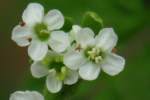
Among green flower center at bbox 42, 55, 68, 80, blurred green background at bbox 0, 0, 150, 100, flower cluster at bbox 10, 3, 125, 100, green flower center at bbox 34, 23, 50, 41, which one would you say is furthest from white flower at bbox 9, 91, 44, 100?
blurred green background at bbox 0, 0, 150, 100

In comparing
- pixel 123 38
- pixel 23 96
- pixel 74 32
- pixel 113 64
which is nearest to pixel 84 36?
pixel 74 32

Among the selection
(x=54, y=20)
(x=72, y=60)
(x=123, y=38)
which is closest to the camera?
(x=72, y=60)

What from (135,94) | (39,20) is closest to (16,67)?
(135,94)

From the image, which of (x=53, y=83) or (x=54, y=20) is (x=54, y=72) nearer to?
(x=53, y=83)

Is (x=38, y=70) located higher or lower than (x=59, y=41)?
lower

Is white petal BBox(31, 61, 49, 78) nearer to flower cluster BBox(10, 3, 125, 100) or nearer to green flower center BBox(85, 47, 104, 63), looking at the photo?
flower cluster BBox(10, 3, 125, 100)

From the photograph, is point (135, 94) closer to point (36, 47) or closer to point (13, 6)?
point (36, 47)

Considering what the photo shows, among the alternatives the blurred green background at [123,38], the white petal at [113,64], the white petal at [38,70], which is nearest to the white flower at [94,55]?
the white petal at [113,64]
